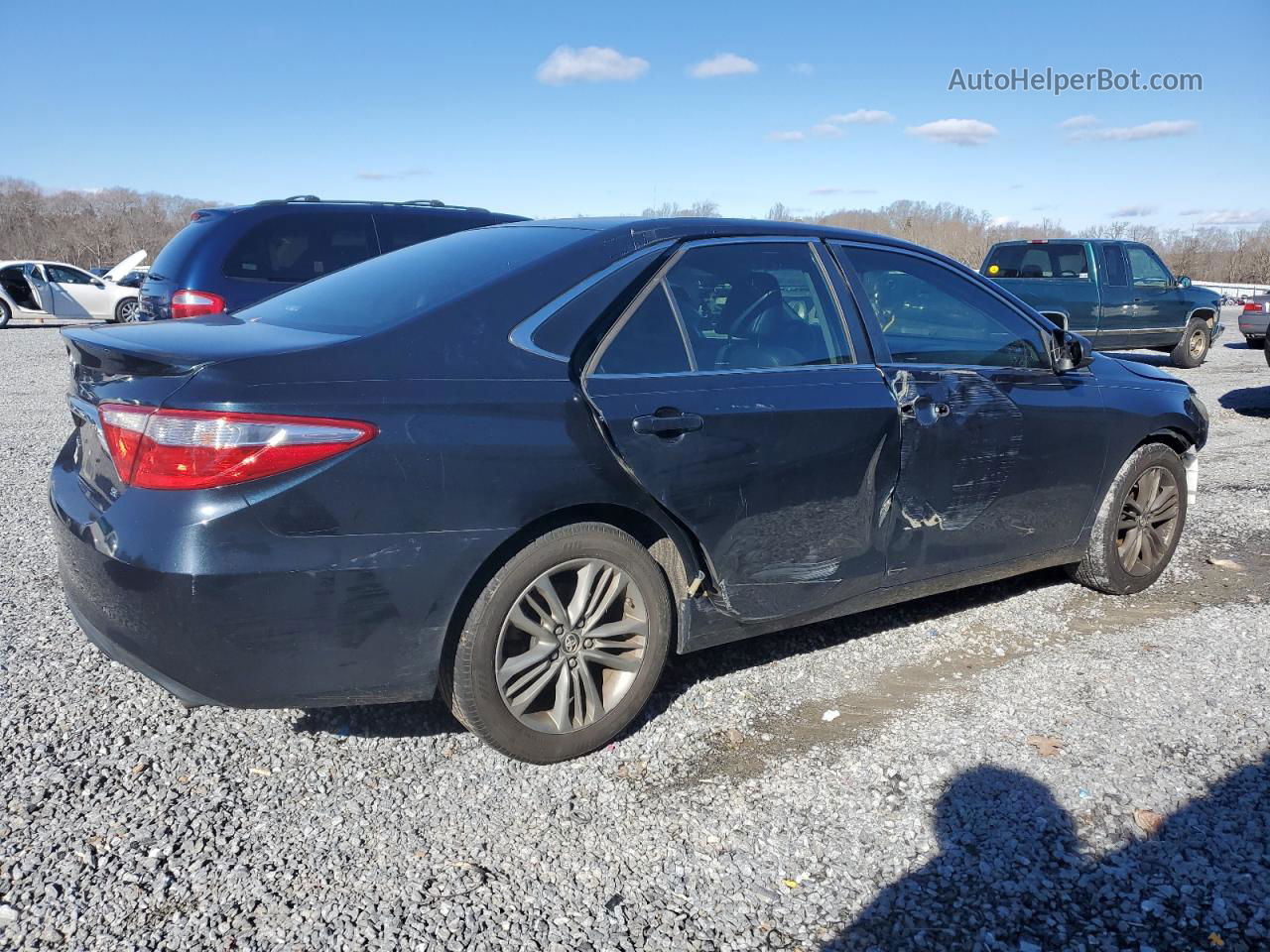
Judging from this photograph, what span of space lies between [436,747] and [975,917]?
5.41ft

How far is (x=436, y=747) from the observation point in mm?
3193

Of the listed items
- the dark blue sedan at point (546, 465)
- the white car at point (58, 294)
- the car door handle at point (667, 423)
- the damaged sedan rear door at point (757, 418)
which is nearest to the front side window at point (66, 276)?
the white car at point (58, 294)

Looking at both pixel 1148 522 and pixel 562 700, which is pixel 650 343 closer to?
pixel 562 700

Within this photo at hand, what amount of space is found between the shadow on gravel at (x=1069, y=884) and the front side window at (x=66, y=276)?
25.2 m

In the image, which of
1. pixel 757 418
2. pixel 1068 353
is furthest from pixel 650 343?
pixel 1068 353

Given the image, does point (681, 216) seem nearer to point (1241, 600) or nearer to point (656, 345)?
point (656, 345)

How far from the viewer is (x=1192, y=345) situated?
15.3 m

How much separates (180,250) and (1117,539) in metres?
7.07

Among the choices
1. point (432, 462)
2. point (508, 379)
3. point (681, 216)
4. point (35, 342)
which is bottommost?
point (35, 342)

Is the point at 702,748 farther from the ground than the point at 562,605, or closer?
closer

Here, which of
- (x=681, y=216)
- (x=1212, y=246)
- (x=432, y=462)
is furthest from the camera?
(x=1212, y=246)

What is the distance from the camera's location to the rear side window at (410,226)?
8734mm

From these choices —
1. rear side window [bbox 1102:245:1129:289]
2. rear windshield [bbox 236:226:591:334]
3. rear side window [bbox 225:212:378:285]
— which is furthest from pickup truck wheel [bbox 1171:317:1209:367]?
rear windshield [bbox 236:226:591:334]

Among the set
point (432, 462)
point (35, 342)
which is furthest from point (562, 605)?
point (35, 342)
